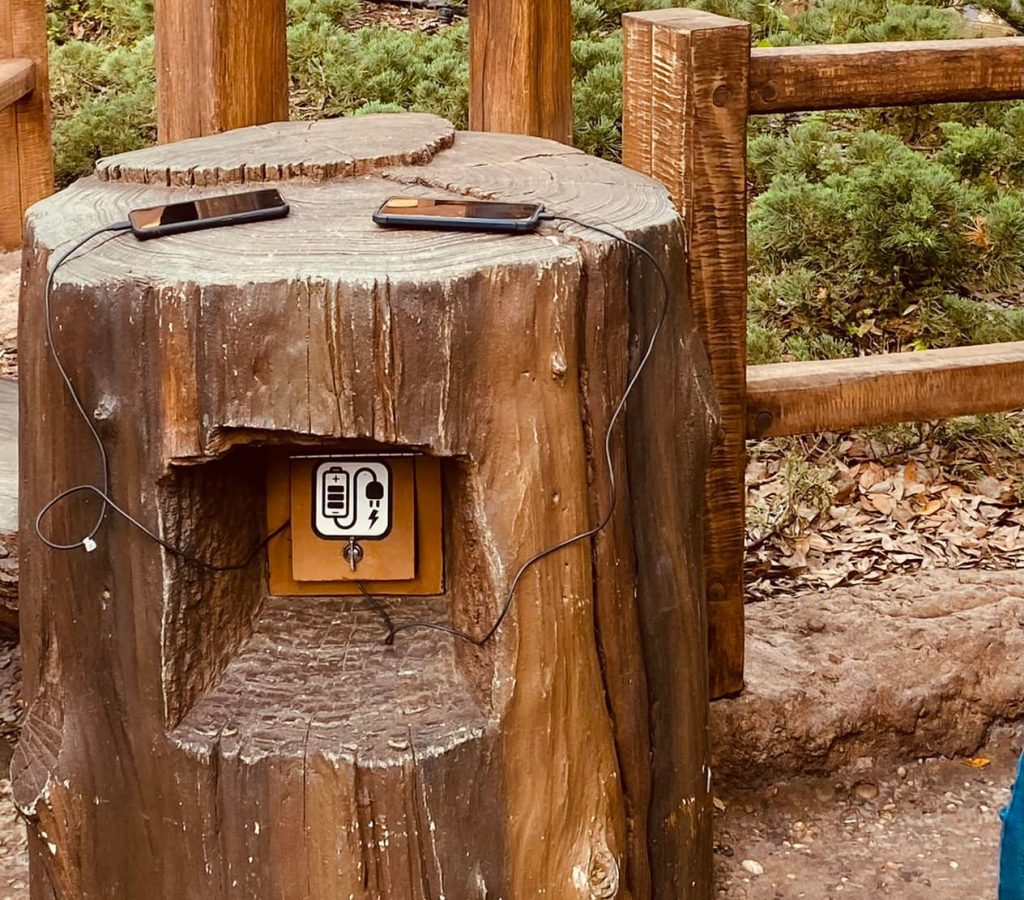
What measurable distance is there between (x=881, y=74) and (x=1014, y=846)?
1621 millimetres

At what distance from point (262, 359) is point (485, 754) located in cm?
58

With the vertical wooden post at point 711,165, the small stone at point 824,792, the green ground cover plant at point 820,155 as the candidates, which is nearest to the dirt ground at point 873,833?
the small stone at point 824,792

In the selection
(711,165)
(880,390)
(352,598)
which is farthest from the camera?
(880,390)

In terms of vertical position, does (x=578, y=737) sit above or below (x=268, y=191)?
below

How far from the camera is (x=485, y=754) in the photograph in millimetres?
1938

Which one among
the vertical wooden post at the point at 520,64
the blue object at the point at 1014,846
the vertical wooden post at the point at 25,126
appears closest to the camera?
the blue object at the point at 1014,846

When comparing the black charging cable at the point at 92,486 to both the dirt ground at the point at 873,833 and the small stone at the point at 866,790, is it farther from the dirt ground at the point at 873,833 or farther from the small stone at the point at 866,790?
the small stone at the point at 866,790

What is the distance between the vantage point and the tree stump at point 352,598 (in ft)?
5.99

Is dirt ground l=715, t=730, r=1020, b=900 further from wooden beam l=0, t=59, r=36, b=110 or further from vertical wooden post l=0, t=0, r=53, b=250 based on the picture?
vertical wooden post l=0, t=0, r=53, b=250

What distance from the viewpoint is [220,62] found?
3238 millimetres

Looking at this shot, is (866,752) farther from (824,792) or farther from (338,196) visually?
(338,196)

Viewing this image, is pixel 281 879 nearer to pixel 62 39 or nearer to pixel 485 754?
pixel 485 754

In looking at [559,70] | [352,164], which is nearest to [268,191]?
[352,164]

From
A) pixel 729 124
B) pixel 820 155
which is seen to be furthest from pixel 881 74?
pixel 820 155
